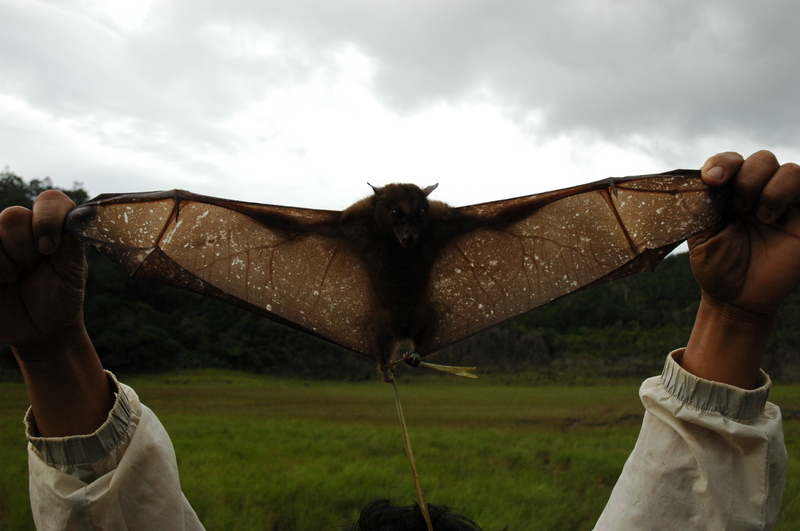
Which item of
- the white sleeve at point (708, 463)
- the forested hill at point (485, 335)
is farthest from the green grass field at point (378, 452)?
the white sleeve at point (708, 463)

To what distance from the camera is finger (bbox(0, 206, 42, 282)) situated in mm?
1156

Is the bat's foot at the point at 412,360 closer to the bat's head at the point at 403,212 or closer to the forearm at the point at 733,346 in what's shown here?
the bat's head at the point at 403,212

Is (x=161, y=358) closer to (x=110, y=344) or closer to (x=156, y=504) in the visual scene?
(x=110, y=344)

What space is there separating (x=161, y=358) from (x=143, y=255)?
19.2 feet

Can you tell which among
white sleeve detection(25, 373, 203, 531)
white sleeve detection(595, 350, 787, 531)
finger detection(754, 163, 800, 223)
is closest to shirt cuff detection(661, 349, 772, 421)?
white sleeve detection(595, 350, 787, 531)

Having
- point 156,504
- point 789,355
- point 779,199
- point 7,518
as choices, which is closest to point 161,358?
point 7,518

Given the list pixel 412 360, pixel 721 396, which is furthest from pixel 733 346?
pixel 412 360

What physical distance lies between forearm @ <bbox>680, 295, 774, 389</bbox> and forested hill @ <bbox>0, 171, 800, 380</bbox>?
14.1 feet

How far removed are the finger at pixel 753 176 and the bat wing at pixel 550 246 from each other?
12 centimetres

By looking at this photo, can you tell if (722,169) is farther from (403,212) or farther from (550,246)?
(403,212)

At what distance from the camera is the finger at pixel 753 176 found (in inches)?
46.9

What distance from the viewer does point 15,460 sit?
14.9ft

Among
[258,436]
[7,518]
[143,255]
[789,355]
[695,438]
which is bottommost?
[7,518]

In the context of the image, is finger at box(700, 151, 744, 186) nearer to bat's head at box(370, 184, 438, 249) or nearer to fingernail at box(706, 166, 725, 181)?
fingernail at box(706, 166, 725, 181)
